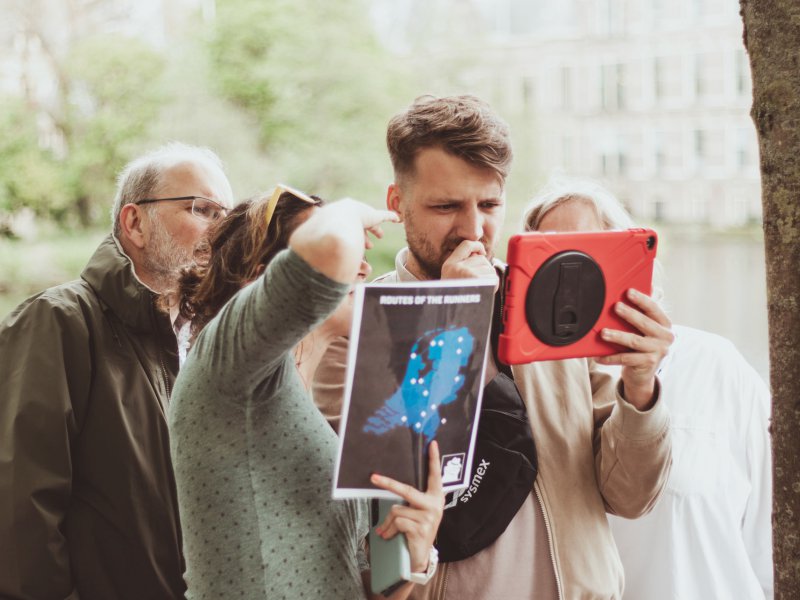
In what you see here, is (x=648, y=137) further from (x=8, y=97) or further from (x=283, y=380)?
(x=283, y=380)

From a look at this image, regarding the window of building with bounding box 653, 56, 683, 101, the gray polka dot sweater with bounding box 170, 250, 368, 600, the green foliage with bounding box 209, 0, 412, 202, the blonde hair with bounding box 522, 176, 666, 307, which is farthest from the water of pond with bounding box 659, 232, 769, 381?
the gray polka dot sweater with bounding box 170, 250, 368, 600

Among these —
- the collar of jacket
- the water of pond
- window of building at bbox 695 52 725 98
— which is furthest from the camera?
window of building at bbox 695 52 725 98

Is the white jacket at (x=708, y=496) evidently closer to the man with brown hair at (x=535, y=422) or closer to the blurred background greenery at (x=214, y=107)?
the man with brown hair at (x=535, y=422)

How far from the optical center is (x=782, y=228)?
4.14ft

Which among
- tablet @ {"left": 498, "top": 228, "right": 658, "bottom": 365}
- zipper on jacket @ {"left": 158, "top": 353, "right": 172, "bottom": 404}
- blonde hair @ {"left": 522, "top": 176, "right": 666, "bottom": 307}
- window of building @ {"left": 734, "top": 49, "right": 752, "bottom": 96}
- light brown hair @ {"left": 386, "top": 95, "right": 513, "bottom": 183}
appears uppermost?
window of building @ {"left": 734, "top": 49, "right": 752, "bottom": 96}

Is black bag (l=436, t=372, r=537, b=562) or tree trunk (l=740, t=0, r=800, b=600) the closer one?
tree trunk (l=740, t=0, r=800, b=600)

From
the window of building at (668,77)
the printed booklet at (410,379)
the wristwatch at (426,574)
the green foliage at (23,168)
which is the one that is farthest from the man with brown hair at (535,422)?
the window of building at (668,77)

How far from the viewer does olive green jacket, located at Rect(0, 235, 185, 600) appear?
1.86 metres

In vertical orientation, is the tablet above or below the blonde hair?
below

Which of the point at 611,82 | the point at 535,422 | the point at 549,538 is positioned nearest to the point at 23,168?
the point at 535,422

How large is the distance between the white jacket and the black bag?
3.01 feet

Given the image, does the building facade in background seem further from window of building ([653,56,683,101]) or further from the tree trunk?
the tree trunk

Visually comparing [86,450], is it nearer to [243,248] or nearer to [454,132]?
[243,248]

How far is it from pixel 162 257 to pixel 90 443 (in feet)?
1.85
